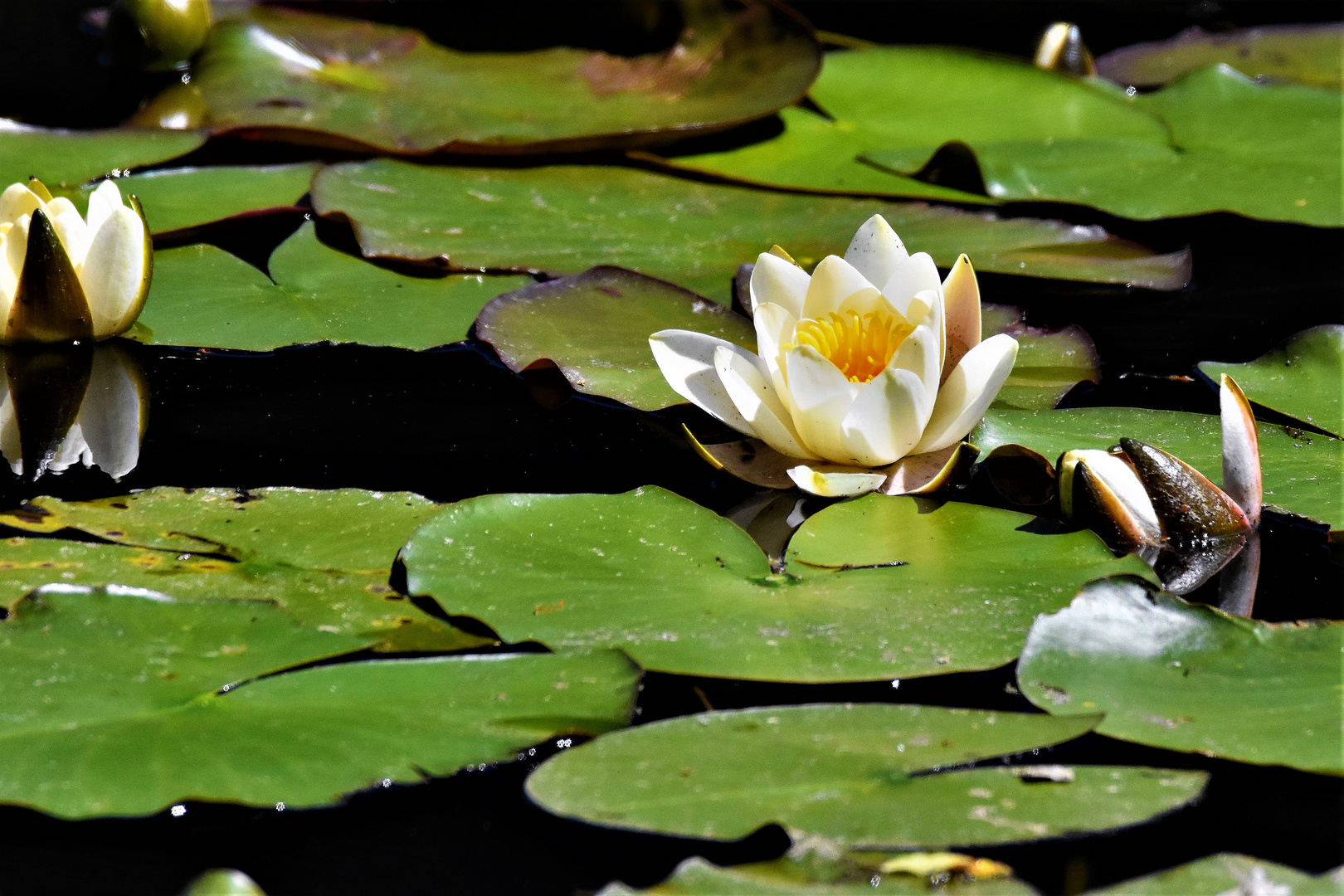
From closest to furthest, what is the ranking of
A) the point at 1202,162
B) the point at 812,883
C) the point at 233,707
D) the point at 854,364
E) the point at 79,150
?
1. the point at 812,883
2. the point at 233,707
3. the point at 854,364
4. the point at 79,150
5. the point at 1202,162

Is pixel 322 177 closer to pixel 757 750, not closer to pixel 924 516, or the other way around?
pixel 924 516

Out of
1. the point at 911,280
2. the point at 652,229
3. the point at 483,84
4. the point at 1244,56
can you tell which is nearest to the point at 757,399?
the point at 911,280

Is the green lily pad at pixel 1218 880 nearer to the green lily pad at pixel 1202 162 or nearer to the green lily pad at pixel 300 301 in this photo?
the green lily pad at pixel 300 301

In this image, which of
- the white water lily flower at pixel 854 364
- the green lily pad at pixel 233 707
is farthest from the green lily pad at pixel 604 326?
the green lily pad at pixel 233 707

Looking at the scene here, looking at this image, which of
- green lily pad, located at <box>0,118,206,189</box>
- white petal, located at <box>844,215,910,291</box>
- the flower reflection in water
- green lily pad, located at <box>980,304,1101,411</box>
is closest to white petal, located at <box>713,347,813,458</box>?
white petal, located at <box>844,215,910,291</box>

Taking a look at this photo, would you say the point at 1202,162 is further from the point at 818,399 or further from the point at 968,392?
the point at 818,399

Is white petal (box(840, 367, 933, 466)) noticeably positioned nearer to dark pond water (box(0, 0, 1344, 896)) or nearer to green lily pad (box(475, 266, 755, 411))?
dark pond water (box(0, 0, 1344, 896))
